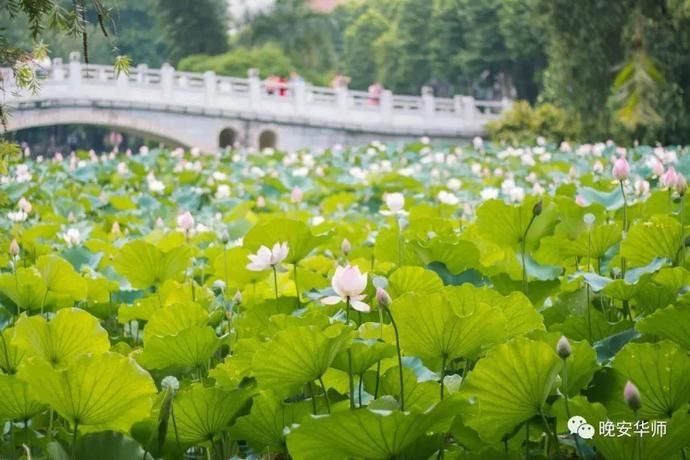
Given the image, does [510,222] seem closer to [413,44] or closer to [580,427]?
[580,427]

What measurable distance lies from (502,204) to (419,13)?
30314mm

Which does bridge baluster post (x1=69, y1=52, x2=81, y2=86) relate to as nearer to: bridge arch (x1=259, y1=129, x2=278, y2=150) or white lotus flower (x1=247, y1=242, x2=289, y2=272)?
bridge arch (x1=259, y1=129, x2=278, y2=150)

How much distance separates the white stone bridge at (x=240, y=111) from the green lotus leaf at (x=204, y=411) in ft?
60.3

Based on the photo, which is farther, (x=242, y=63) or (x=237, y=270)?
(x=242, y=63)

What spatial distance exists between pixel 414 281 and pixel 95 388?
665mm

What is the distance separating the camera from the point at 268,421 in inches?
56.2

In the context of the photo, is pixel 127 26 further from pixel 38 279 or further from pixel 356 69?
pixel 38 279

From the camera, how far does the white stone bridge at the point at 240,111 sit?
1981 cm

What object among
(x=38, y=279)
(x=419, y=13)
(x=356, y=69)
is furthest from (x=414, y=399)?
(x=356, y=69)

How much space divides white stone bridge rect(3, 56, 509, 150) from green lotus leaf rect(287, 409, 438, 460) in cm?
1854

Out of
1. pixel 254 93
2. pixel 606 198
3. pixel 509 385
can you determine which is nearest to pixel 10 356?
pixel 509 385

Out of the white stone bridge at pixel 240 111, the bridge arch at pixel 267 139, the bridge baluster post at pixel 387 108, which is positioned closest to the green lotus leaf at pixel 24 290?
the white stone bridge at pixel 240 111

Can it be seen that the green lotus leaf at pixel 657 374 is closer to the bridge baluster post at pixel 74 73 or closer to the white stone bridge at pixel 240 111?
the white stone bridge at pixel 240 111

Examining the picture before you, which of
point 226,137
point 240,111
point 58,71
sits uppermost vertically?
point 58,71
